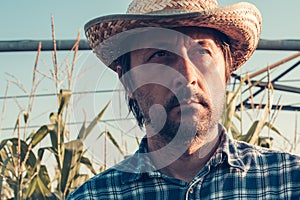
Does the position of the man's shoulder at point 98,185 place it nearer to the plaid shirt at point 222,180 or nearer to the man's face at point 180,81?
the plaid shirt at point 222,180

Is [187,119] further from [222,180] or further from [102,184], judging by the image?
[102,184]

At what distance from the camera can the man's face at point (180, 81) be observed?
1430mm

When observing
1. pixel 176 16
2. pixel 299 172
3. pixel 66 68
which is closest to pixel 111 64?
pixel 176 16

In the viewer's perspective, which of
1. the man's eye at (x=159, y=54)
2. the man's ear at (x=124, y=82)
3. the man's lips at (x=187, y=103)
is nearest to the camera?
the man's lips at (x=187, y=103)

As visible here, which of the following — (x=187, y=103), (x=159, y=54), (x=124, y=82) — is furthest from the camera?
(x=124, y=82)

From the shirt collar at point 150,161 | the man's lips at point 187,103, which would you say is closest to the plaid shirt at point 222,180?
the shirt collar at point 150,161

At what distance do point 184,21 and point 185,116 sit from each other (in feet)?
0.75

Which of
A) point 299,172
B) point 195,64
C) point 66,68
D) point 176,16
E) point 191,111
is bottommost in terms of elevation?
point 299,172

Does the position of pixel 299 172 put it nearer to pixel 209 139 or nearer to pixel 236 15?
pixel 209 139

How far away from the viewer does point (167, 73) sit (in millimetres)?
1495

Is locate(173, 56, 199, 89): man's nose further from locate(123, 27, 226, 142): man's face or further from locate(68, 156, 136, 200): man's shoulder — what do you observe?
locate(68, 156, 136, 200): man's shoulder

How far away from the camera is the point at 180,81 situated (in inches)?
56.9

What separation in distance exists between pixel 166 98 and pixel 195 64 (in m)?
0.10

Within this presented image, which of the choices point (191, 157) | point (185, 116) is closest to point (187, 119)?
point (185, 116)
